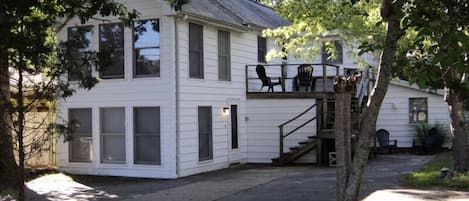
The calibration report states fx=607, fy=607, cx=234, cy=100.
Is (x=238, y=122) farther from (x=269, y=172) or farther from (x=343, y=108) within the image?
(x=343, y=108)

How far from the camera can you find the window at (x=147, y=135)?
17.1 m

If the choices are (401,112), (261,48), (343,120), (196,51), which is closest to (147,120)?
(196,51)

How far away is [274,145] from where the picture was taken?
20844 mm

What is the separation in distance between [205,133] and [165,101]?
7.09 ft

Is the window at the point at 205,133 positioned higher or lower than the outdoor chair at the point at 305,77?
lower

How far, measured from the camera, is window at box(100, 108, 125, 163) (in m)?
17.6

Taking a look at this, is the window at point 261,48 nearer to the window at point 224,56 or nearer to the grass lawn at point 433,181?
the window at point 224,56

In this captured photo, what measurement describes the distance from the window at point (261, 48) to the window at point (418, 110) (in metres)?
6.20

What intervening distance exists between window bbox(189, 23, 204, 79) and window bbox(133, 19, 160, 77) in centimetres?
108

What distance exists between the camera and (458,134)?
46.7ft

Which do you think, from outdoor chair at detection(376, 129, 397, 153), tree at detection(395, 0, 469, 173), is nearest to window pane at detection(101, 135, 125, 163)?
outdoor chair at detection(376, 129, 397, 153)

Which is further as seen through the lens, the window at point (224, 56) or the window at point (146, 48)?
the window at point (224, 56)

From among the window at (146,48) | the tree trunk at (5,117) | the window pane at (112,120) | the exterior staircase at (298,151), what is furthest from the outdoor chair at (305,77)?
the tree trunk at (5,117)

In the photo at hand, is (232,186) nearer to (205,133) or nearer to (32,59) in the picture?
(205,133)
